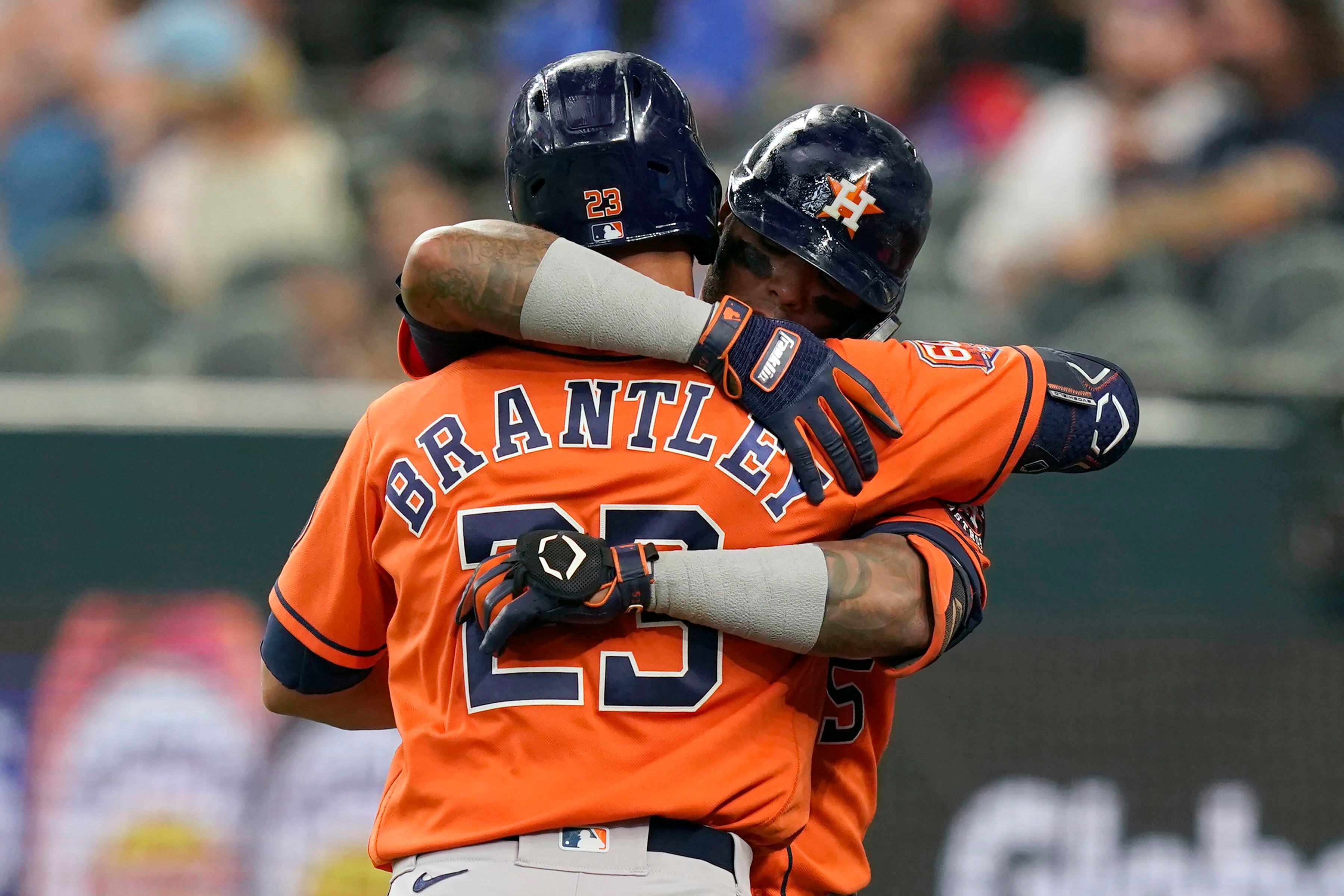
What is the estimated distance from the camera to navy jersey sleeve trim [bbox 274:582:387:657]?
255cm

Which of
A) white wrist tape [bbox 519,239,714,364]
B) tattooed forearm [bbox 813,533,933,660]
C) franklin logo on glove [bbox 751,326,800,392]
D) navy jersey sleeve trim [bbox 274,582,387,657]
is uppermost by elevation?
white wrist tape [bbox 519,239,714,364]

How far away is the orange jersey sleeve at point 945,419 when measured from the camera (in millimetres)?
2311

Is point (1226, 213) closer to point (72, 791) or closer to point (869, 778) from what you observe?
point (869, 778)

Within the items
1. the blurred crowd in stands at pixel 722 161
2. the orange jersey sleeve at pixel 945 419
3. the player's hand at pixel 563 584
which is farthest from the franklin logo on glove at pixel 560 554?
the blurred crowd in stands at pixel 722 161

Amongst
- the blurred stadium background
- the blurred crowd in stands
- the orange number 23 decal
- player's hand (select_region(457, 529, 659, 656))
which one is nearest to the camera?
player's hand (select_region(457, 529, 659, 656))

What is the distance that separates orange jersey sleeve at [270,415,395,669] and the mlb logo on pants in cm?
52

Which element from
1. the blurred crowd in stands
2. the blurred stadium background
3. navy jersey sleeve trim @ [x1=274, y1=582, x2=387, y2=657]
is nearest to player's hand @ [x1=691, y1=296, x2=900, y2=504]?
navy jersey sleeve trim @ [x1=274, y1=582, x2=387, y2=657]

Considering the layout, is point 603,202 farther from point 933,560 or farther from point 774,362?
point 933,560

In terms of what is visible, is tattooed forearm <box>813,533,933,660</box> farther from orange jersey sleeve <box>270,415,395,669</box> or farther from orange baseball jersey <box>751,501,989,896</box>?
orange jersey sleeve <box>270,415,395,669</box>

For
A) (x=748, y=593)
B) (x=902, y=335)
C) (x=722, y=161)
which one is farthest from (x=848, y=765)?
(x=722, y=161)

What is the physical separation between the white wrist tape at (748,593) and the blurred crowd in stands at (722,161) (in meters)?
3.42

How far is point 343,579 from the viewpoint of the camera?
8.12ft

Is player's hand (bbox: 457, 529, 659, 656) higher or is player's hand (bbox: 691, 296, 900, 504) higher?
player's hand (bbox: 691, 296, 900, 504)

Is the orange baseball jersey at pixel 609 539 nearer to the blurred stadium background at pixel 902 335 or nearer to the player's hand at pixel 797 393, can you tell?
the player's hand at pixel 797 393
